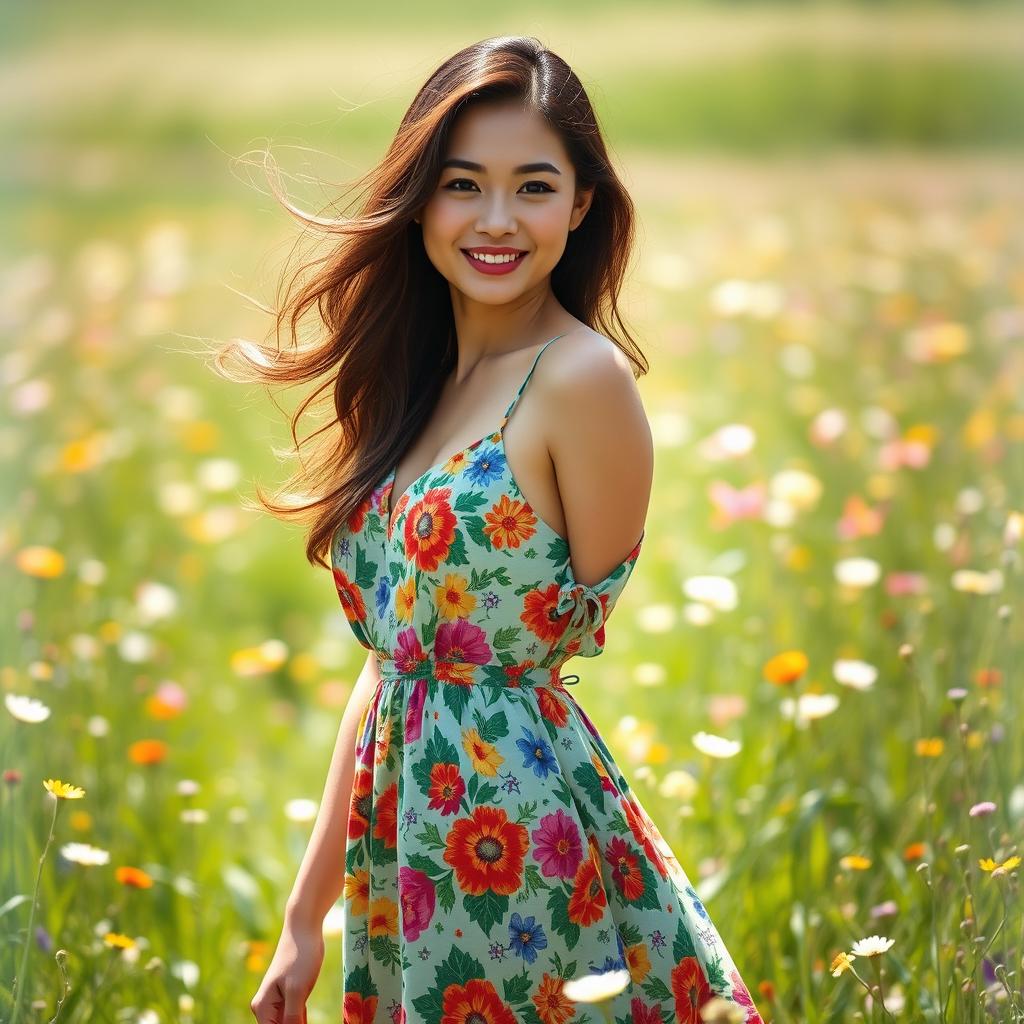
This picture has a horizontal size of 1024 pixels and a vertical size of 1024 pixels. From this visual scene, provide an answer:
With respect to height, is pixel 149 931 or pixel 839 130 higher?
pixel 839 130

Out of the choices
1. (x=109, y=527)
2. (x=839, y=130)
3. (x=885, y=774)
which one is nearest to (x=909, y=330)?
(x=839, y=130)

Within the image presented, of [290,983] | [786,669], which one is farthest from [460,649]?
[786,669]

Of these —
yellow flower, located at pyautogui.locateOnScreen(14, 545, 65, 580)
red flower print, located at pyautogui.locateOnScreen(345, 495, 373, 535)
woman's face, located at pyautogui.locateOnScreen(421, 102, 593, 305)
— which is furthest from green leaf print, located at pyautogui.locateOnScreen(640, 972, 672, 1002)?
yellow flower, located at pyautogui.locateOnScreen(14, 545, 65, 580)

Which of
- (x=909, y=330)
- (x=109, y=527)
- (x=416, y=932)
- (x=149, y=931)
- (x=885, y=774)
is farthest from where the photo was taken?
(x=909, y=330)

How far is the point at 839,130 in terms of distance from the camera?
497cm

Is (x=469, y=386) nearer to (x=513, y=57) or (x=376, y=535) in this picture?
(x=376, y=535)

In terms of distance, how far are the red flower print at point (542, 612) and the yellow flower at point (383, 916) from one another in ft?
1.11

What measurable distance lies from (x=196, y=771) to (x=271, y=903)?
528 millimetres

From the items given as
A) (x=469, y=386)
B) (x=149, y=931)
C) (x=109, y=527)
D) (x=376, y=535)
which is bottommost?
(x=149, y=931)

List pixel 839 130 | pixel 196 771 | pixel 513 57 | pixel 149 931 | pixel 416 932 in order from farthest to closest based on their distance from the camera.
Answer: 1. pixel 839 130
2. pixel 196 771
3. pixel 149 931
4. pixel 513 57
5. pixel 416 932

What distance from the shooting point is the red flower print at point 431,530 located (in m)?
1.46

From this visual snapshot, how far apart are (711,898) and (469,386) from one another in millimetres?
822

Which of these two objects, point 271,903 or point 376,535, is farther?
point 271,903

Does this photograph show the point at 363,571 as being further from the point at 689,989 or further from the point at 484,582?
the point at 689,989
